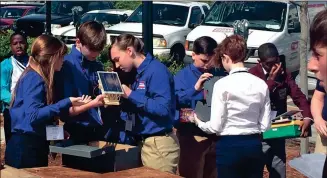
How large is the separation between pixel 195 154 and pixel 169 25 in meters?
11.1

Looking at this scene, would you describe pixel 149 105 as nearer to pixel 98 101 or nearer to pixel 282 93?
pixel 98 101

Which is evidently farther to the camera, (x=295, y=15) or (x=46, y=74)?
(x=295, y=15)

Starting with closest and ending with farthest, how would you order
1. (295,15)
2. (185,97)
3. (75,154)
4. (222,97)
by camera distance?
(75,154) → (222,97) → (185,97) → (295,15)

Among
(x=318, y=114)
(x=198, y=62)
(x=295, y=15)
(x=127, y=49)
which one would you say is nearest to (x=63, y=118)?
(x=127, y=49)

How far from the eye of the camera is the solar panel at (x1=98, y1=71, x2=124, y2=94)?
4.58m

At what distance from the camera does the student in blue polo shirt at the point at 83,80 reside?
4891 mm

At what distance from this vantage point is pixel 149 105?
482cm

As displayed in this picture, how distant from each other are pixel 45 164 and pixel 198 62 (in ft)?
5.49

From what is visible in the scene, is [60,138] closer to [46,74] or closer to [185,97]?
[46,74]

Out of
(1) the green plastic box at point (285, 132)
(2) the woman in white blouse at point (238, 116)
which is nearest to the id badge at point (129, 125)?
(2) the woman in white blouse at point (238, 116)

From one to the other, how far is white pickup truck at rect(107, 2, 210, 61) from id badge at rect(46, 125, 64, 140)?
10630 mm

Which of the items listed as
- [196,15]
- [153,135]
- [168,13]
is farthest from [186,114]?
[196,15]

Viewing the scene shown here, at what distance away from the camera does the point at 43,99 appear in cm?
463

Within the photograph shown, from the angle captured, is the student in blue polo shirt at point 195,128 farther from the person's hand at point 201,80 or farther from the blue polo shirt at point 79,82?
the blue polo shirt at point 79,82
